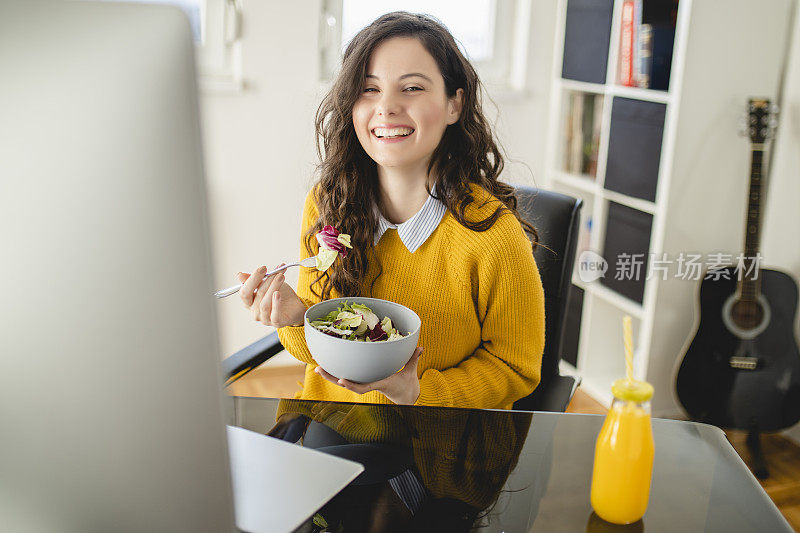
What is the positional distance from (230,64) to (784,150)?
1.86m

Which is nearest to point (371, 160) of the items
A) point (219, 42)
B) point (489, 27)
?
point (219, 42)

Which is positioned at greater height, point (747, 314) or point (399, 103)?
point (399, 103)

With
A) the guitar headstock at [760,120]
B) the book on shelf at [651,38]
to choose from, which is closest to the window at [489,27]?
the book on shelf at [651,38]

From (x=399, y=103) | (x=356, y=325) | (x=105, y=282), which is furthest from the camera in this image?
(x=399, y=103)

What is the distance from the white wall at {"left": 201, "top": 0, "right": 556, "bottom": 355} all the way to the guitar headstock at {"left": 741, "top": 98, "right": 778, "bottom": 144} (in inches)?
26.9

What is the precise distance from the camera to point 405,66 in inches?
46.8

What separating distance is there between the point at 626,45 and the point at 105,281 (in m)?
2.33

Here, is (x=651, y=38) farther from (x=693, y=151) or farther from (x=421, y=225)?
(x=421, y=225)

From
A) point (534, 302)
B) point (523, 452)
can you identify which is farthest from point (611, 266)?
point (523, 452)

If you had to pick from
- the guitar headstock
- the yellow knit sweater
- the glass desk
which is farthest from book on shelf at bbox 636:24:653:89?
the glass desk

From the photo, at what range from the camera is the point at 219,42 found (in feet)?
8.14

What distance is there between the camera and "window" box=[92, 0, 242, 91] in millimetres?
2430

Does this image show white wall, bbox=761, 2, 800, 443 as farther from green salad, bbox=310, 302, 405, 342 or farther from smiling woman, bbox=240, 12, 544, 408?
green salad, bbox=310, 302, 405, 342

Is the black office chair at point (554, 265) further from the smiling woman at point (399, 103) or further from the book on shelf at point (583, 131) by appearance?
Result: the book on shelf at point (583, 131)
